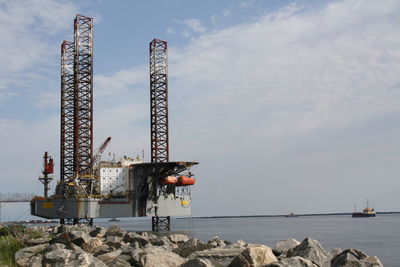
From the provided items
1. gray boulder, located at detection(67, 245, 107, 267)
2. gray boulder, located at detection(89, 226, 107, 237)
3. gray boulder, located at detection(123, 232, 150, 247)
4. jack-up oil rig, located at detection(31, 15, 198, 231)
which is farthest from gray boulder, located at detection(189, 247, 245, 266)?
jack-up oil rig, located at detection(31, 15, 198, 231)

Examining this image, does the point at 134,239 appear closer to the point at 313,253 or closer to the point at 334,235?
the point at 313,253

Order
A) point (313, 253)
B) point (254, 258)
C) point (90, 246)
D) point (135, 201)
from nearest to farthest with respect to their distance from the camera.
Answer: point (254, 258) < point (313, 253) < point (90, 246) < point (135, 201)

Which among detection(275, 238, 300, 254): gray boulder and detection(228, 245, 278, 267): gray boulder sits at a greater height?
detection(228, 245, 278, 267): gray boulder

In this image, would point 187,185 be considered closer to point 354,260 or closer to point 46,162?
point 46,162

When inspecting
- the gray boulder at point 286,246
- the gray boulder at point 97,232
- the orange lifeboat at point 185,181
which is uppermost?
the orange lifeboat at point 185,181

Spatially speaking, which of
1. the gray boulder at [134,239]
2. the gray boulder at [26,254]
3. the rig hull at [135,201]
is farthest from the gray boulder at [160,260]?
the rig hull at [135,201]

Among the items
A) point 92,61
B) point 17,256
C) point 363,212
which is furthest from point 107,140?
point 363,212

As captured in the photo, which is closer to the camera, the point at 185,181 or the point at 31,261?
the point at 31,261

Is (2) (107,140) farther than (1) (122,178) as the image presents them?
Yes

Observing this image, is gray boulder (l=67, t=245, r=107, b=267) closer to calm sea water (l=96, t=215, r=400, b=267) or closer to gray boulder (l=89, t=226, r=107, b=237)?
gray boulder (l=89, t=226, r=107, b=237)

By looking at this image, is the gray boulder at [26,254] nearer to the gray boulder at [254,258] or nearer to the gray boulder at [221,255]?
the gray boulder at [221,255]

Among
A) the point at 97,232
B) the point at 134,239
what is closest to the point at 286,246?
the point at 134,239

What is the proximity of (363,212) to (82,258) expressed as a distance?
182m

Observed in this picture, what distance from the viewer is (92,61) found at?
177ft
